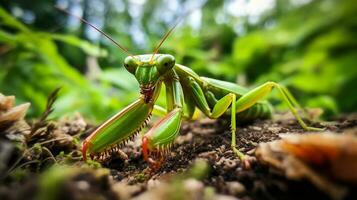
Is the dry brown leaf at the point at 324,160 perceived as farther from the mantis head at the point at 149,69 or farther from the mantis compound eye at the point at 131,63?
the mantis compound eye at the point at 131,63

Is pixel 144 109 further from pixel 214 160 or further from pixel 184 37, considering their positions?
pixel 184 37

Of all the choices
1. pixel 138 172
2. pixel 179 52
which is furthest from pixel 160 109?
pixel 179 52

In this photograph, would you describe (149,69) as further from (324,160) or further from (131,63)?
(324,160)

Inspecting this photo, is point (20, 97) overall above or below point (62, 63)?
below

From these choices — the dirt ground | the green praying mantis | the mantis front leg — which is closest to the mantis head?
the green praying mantis

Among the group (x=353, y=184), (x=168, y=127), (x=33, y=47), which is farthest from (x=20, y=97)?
(x=353, y=184)

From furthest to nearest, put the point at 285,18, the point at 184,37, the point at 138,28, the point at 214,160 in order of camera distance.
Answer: the point at 285,18 < the point at 138,28 < the point at 184,37 < the point at 214,160

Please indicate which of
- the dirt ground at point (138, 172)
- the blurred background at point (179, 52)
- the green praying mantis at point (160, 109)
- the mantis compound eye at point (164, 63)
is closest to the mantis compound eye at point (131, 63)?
the green praying mantis at point (160, 109)
